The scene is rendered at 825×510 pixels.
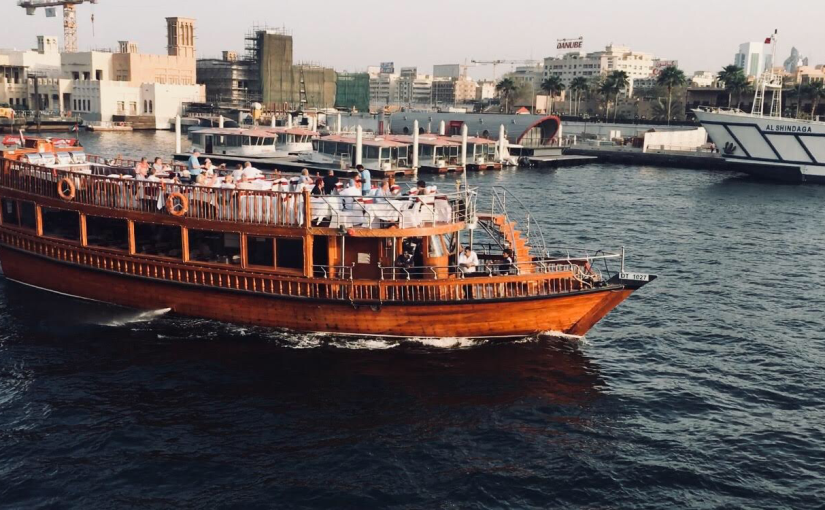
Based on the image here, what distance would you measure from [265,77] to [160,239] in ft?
431

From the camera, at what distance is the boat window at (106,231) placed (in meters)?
23.4

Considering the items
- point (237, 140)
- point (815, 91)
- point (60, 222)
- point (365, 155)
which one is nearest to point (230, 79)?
point (237, 140)

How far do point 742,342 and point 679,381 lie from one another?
4.51 metres

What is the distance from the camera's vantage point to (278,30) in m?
151

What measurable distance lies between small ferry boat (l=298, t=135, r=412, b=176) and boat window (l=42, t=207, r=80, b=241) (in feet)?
139

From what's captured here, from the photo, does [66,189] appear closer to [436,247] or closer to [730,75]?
[436,247]

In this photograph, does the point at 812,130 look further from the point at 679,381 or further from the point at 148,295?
the point at 148,295

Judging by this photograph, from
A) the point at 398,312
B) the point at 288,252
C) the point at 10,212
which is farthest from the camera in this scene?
the point at 10,212

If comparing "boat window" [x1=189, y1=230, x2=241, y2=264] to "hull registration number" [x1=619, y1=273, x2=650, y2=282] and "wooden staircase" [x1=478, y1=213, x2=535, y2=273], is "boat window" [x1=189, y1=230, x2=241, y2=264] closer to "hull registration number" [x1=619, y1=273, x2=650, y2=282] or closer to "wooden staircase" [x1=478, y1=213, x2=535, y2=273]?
"wooden staircase" [x1=478, y1=213, x2=535, y2=273]

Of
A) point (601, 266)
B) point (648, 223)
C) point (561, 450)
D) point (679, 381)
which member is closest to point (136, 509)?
point (561, 450)

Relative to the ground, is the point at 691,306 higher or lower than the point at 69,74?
lower

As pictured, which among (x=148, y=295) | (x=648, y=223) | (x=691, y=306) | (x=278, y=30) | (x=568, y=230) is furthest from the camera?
(x=278, y=30)

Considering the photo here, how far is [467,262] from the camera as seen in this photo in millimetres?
20766

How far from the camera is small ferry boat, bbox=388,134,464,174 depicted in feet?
236
